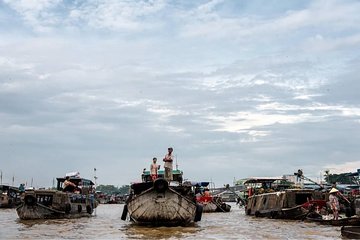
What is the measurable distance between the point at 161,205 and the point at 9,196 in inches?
1405

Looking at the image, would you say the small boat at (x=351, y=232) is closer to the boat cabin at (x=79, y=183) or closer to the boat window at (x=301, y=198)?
the boat window at (x=301, y=198)

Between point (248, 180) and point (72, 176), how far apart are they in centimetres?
1349

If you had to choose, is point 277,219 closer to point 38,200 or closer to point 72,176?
point 38,200

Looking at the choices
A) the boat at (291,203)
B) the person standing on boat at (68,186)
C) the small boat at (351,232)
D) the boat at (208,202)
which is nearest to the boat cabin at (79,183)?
the person standing on boat at (68,186)

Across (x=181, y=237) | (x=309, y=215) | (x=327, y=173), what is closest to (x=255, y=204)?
(x=309, y=215)

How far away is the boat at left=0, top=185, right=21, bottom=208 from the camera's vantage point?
48906 mm

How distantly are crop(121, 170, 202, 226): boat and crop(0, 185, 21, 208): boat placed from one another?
32.8m

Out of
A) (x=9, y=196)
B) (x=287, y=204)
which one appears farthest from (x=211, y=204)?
(x=9, y=196)

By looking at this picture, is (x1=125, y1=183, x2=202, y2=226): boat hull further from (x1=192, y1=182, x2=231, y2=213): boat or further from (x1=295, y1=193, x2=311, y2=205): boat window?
(x1=192, y1=182, x2=231, y2=213): boat

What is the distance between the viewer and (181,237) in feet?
53.3

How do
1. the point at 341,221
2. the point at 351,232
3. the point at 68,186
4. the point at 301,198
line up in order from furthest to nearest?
the point at 68,186, the point at 301,198, the point at 341,221, the point at 351,232

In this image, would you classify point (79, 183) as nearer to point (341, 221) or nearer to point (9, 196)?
point (9, 196)

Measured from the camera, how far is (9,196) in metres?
50.2

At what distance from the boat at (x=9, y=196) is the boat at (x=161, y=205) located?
32.8m
